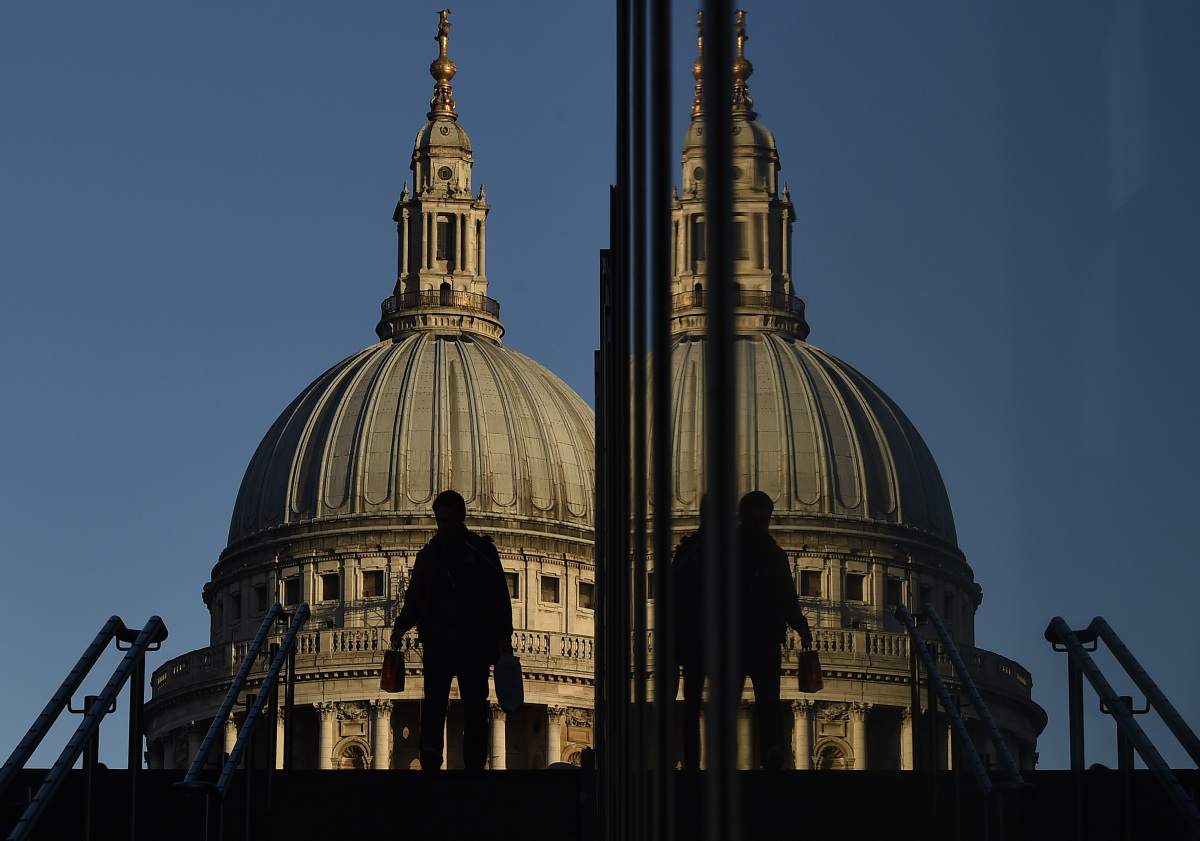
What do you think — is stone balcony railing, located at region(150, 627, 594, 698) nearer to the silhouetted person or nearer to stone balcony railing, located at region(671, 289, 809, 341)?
the silhouetted person

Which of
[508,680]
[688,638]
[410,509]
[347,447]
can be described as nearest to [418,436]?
[347,447]

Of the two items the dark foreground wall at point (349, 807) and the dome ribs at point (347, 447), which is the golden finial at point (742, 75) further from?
the dome ribs at point (347, 447)

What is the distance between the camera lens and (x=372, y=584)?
251 ft

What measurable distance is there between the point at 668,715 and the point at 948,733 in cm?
51

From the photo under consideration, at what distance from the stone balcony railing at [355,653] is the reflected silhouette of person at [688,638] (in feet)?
228

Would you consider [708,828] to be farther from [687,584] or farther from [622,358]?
[622,358]

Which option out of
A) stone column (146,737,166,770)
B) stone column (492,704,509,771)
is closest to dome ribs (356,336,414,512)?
stone column (492,704,509,771)

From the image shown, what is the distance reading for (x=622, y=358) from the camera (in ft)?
15.4

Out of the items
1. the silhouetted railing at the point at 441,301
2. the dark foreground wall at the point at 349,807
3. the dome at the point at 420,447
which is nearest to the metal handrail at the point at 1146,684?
the dark foreground wall at the point at 349,807

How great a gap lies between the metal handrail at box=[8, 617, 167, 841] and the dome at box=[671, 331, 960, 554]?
395 centimetres

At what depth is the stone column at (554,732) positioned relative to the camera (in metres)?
73.6

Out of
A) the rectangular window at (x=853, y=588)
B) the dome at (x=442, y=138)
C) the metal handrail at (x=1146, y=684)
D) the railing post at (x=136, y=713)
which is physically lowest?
the metal handrail at (x=1146, y=684)

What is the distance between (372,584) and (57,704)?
69210mm

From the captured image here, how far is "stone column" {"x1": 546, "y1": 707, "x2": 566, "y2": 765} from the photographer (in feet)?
241
